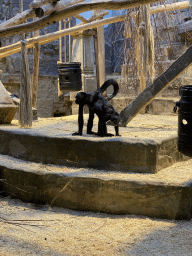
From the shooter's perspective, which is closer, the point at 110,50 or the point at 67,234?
the point at 67,234

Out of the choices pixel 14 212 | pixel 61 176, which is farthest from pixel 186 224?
pixel 14 212

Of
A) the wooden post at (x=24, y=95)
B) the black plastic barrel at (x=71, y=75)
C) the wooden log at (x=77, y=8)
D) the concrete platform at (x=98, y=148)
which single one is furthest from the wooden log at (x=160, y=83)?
the wooden log at (x=77, y=8)

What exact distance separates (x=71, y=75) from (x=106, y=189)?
9.55 feet

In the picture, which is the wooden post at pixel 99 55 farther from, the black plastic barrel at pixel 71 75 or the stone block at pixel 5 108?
the stone block at pixel 5 108

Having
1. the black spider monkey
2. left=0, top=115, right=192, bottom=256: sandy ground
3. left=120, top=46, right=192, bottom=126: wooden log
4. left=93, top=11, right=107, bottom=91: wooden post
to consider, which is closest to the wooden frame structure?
left=120, top=46, right=192, bottom=126: wooden log

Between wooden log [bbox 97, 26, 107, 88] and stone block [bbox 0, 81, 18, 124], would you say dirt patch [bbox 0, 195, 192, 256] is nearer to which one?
stone block [bbox 0, 81, 18, 124]

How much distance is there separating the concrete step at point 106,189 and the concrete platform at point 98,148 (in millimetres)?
97

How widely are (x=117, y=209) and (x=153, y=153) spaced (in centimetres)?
67

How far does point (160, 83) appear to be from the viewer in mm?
4305

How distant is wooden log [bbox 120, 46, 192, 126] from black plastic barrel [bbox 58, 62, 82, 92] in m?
1.46

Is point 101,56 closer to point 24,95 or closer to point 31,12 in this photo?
point 24,95

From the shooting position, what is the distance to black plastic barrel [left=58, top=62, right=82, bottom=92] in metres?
5.67

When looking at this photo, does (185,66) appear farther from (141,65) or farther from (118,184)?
(118,184)

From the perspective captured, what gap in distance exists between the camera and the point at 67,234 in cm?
289
